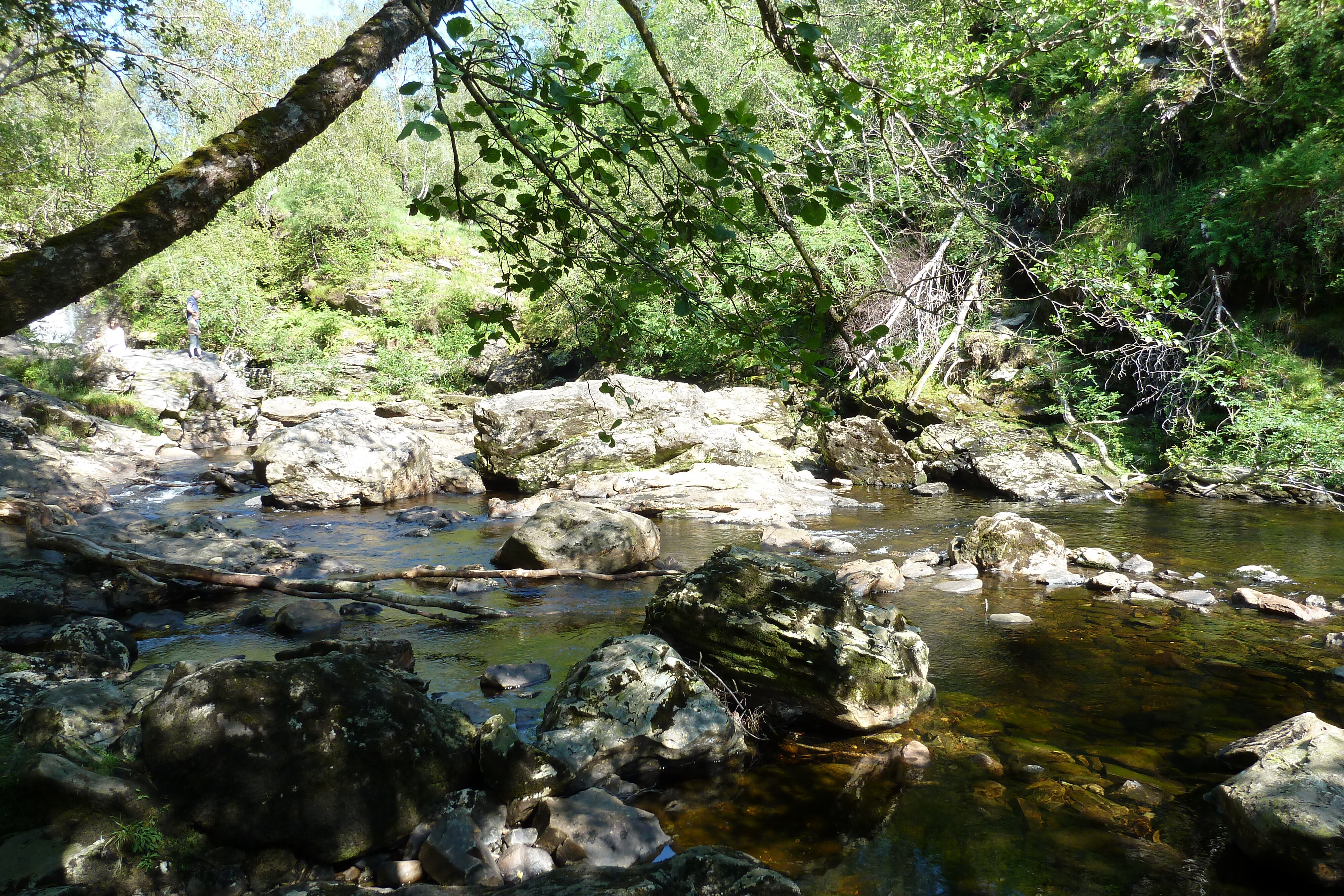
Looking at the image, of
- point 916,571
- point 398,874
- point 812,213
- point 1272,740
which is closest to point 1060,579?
point 916,571

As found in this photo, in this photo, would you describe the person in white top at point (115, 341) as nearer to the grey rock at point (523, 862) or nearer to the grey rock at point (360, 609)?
the grey rock at point (360, 609)

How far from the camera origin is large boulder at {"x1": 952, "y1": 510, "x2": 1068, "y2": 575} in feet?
28.5

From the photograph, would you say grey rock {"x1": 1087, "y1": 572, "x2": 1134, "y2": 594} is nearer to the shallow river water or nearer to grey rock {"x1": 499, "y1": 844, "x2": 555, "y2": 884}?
the shallow river water

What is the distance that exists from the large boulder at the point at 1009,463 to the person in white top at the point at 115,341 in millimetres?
22827

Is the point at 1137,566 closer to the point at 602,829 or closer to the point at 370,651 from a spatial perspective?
the point at 602,829

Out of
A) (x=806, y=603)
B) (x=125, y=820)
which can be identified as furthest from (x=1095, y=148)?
(x=125, y=820)

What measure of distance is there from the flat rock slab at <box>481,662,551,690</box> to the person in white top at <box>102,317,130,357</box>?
2194 centimetres

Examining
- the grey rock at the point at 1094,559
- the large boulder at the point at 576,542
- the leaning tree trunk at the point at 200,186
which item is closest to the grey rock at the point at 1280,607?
the grey rock at the point at 1094,559

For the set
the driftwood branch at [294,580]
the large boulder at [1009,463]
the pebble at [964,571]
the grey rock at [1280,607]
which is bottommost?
the grey rock at [1280,607]

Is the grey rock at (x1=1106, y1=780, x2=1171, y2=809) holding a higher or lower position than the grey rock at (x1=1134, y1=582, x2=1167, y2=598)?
lower

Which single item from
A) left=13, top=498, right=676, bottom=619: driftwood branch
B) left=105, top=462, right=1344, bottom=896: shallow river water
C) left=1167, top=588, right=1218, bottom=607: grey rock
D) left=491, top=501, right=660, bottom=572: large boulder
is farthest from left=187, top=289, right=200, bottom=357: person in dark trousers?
left=1167, top=588, right=1218, bottom=607: grey rock

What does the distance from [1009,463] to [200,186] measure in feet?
45.8

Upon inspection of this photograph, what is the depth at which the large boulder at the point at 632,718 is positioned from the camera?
413 centimetres

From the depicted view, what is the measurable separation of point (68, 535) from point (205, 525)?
1.51 meters
